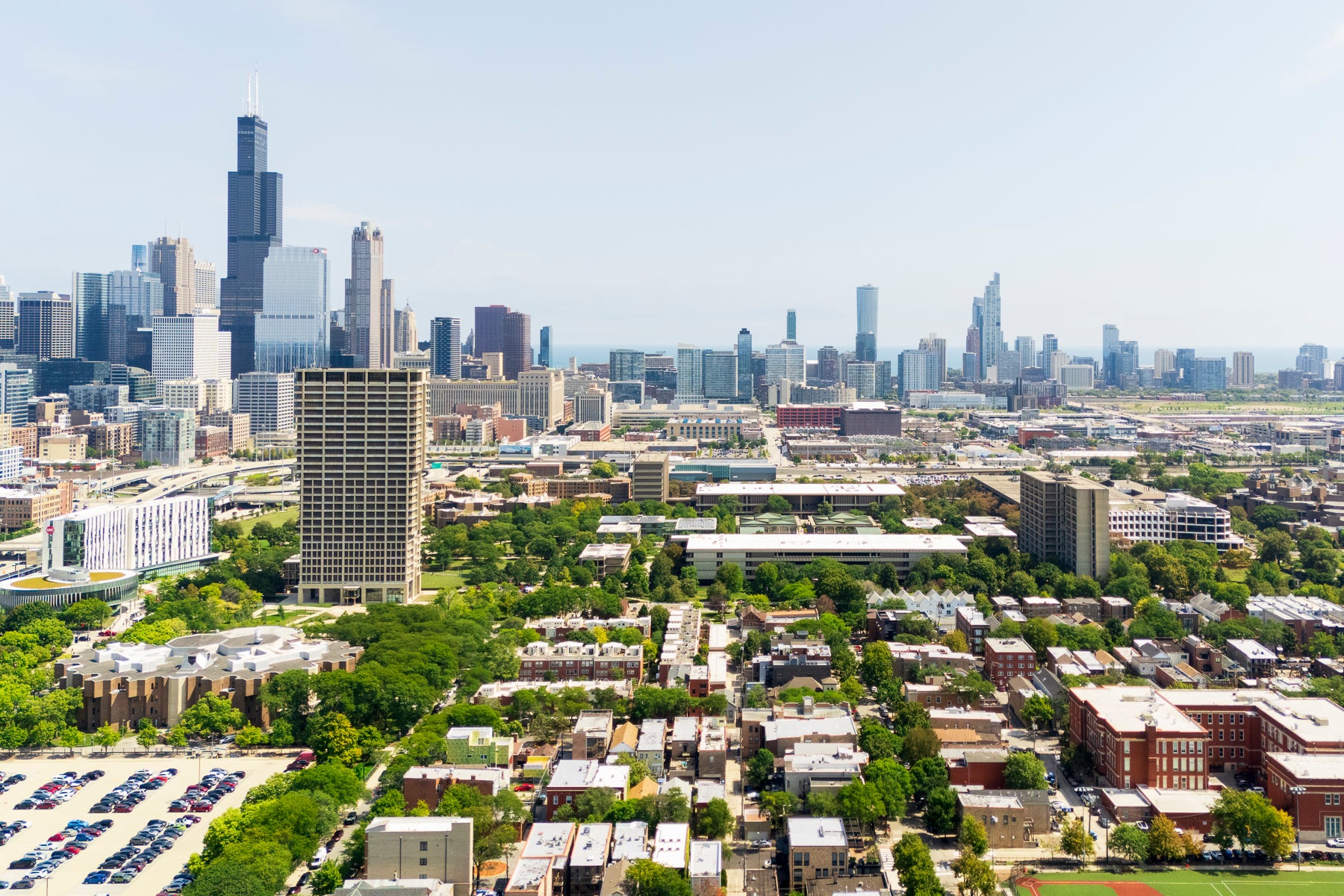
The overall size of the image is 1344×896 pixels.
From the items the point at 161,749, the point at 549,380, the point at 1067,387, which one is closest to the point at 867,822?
the point at 161,749

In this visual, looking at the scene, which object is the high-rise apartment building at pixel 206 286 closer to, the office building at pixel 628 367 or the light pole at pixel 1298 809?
the office building at pixel 628 367

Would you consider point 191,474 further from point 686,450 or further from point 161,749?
point 161,749

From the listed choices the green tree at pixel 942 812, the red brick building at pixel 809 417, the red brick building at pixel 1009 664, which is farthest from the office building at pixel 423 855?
the red brick building at pixel 809 417

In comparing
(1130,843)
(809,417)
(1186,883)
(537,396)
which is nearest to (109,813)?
(1130,843)

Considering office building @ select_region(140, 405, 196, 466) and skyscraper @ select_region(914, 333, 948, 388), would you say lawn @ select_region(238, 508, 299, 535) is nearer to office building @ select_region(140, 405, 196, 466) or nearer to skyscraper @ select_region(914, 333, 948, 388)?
office building @ select_region(140, 405, 196, 466)

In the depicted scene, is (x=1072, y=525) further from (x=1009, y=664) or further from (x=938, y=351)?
(x=938, y=351)

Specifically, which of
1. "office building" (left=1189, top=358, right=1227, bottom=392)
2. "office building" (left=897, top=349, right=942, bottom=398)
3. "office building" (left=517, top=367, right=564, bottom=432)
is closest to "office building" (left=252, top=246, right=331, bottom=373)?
"office building" (left=517, top=367, right=564, bottom=432)

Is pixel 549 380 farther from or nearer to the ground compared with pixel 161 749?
farther from the ground
